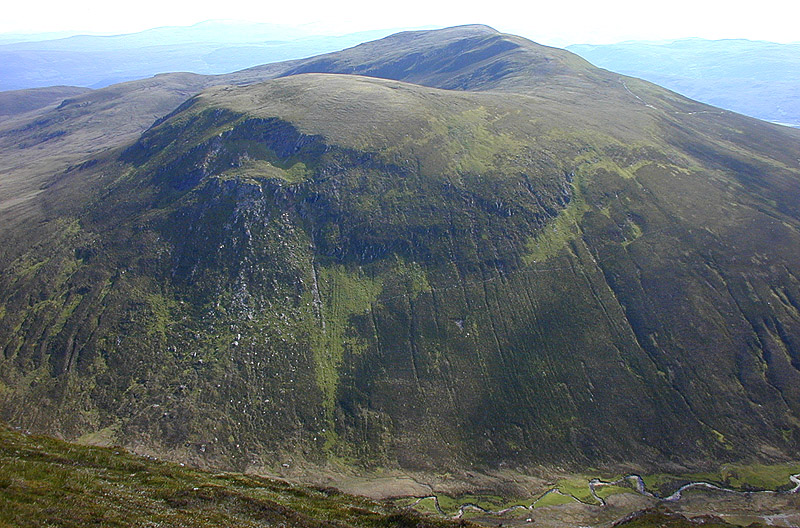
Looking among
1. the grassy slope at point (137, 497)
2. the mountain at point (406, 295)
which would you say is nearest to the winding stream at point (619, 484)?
the mountain at point (406, 295)

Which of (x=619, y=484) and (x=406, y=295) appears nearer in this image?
(x=619, y=484)

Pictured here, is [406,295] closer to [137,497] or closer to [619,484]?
[619,484]

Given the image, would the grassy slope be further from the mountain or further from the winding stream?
the mountain

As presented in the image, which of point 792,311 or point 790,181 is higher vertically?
point 790,181

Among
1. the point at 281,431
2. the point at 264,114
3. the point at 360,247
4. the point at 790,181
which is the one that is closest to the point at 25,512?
the point at 281,431

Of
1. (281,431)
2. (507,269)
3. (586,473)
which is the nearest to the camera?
(586,473)

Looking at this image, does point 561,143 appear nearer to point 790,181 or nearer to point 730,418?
point 790,181

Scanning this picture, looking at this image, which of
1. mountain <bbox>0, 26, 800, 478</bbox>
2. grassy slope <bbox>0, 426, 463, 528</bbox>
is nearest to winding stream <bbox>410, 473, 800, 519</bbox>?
mountain <bbox>0, 26, 800, 478</bbox>

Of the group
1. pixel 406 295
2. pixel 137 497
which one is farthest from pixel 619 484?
pixel 137 497

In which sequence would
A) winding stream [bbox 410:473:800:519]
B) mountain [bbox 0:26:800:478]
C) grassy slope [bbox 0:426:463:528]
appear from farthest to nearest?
mountain [bbox 0:26:800:478], winding stream [bbox 410:473:800:519], grassy slope [bbox 0:426:463:528]
